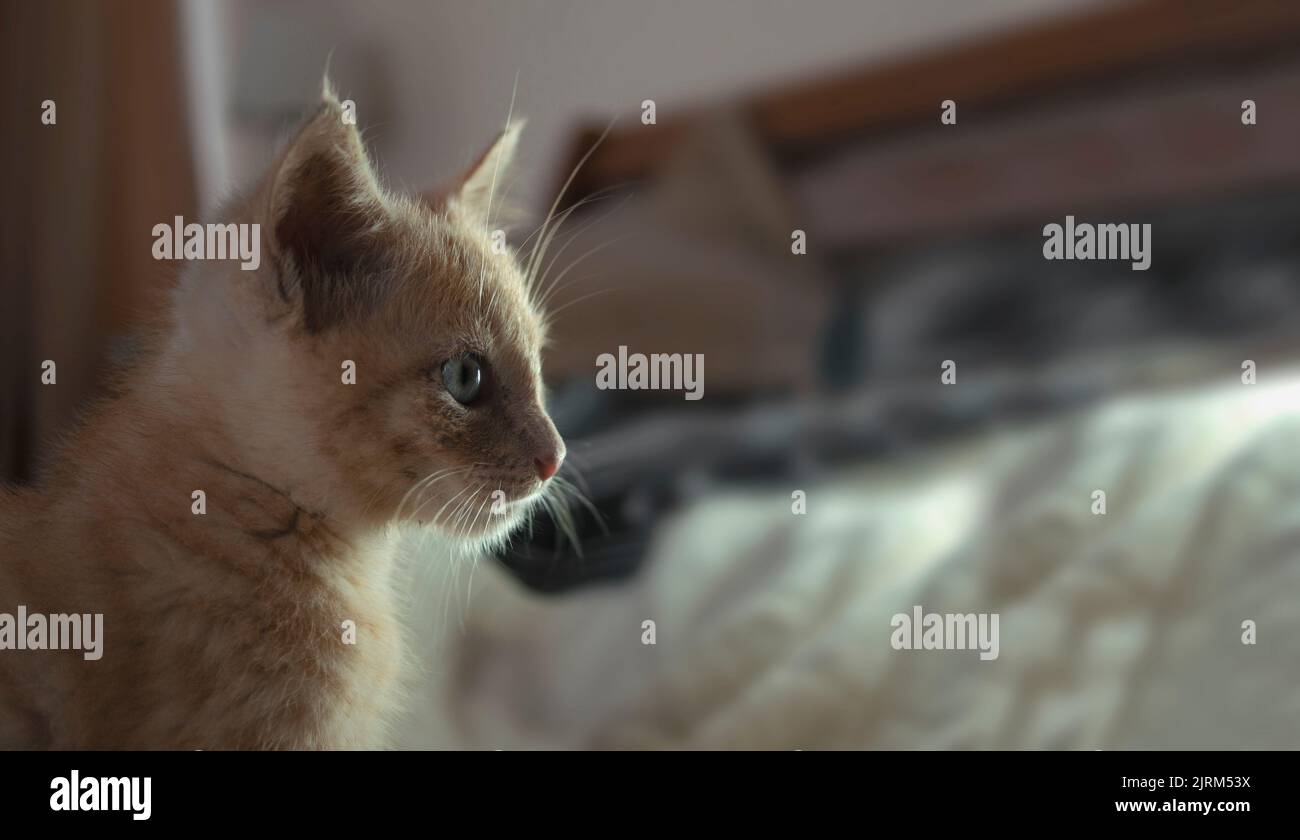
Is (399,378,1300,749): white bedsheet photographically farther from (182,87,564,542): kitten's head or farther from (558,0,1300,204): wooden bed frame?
(558,0,1300,204): wooden bed frame

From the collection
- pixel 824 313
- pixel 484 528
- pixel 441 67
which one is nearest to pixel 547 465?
pixel 484 528

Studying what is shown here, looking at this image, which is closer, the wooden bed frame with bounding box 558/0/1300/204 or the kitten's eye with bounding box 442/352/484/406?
the kitten's eye with bounding box 442/352/484/406

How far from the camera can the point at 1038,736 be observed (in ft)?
1.63

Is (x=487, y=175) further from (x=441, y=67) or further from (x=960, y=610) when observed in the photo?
(x=960, y=610)

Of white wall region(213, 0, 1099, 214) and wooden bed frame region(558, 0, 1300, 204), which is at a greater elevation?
wooden bed frame region(558, 0, 1300, 204)

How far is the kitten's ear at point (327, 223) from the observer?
32cm

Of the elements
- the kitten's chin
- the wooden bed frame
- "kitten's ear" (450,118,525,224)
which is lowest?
the kitten's chin

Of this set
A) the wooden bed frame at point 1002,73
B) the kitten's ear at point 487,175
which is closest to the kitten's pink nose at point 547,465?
the kitten's ear at point 487,175

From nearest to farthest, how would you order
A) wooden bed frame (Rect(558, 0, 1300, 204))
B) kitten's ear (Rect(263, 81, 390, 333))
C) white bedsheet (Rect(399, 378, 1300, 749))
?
kitten's ear (Rect(263, 81, 390, 333)), white bedsheet (Rect(399, 378, 1300, 749)), wooden bed frame (Rect(558, 0, 1300, 204))

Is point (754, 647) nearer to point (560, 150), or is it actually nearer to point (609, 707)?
point (609, 707)

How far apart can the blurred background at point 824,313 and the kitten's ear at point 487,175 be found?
0.02m

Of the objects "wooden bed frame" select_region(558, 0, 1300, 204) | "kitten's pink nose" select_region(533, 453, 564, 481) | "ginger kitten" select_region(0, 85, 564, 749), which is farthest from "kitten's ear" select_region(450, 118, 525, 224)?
"wooden bed frame" select_region(558, 0, 1300, 204)

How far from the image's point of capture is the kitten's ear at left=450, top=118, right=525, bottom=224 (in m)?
0.40
